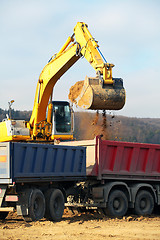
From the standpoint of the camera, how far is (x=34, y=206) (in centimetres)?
1366

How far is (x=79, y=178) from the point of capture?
618 inches

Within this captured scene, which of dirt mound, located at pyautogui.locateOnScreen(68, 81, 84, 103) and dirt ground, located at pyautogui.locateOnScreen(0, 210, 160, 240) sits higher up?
dirt mound, located at pyautogui.locateOnScreen(68, 81, 84, 103)

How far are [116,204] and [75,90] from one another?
4179mm

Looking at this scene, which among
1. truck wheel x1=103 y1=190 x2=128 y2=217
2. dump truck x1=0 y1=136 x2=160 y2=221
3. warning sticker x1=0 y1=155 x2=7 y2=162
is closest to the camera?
warning sticker x1=0 y1=155 x2=7 y2=162

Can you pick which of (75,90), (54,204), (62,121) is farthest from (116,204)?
(62,121)

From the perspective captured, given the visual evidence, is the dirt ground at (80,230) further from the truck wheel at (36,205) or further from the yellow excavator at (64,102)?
the yellow excavator at (64,102)

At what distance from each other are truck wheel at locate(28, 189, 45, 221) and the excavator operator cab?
602 cm

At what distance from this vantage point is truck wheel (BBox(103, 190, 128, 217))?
15973 millimetres

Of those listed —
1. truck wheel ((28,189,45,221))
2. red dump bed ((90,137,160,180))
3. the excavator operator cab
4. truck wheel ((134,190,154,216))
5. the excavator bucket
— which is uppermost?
the excavator bucket

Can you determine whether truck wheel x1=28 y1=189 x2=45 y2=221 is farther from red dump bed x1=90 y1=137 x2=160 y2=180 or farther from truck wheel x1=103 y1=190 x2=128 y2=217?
truck wheel x1=103 y1=190 x2=128 y2=217

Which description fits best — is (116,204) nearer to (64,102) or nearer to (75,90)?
(75,90)

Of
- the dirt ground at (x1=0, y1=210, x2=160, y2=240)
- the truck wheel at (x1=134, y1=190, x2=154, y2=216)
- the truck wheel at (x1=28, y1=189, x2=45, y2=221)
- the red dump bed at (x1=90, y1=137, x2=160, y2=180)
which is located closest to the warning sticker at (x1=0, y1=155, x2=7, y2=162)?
the truck wheel at (x1=28, y1=189, x2=45, y2=221)

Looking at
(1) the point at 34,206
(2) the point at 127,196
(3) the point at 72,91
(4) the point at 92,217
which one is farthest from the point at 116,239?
(3) the point at 72,91

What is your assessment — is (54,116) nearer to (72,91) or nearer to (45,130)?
(45,130)
